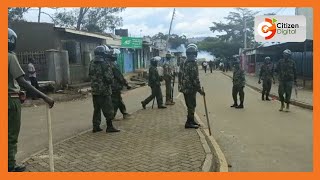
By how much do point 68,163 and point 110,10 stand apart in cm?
4248

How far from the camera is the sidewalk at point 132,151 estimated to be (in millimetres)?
5969

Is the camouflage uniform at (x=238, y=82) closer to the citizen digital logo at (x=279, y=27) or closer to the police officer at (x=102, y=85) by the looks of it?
the police officer at (x=102, y=85)

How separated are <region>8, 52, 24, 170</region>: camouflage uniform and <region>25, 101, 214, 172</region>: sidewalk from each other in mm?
457

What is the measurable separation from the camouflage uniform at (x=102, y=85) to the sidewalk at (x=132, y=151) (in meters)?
0.49

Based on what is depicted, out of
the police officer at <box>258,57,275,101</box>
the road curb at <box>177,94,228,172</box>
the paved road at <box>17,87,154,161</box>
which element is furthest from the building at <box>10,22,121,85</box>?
the road curb at <box>177,94,228,172</box>

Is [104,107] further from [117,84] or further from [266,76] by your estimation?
[266,76]

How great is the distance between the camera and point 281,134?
9.02 meters

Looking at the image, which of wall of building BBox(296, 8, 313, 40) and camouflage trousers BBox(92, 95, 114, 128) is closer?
camouflage trousers BBox(92, 95, 114, 128)

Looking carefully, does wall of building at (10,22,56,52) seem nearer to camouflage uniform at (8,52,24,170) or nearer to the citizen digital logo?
the citizen digital logo

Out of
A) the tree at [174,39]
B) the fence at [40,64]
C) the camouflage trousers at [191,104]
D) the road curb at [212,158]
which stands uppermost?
the tree at [174,39]

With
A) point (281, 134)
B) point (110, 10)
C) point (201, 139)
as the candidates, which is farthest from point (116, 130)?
point (110, 10)

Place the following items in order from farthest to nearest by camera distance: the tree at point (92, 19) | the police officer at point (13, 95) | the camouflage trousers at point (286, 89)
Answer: the tree at point (92, 19) → the camouflage trousers at point (286, 89) → the police officer at point (13, 95)

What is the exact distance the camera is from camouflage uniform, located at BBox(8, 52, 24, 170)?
5.43 metres

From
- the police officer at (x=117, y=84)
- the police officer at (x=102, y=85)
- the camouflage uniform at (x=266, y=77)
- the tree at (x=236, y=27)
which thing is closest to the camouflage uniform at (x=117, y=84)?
the police officer at (x=117, y=84)
